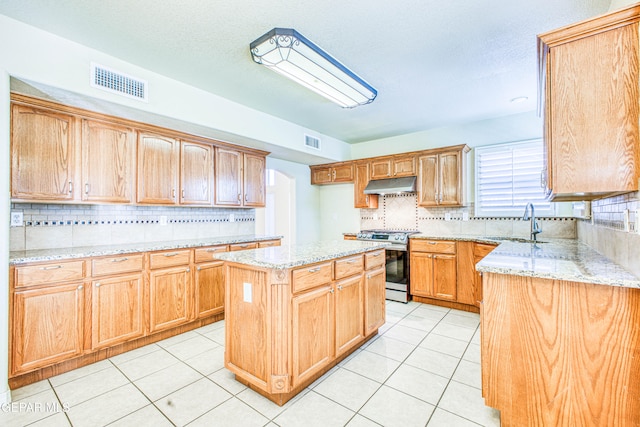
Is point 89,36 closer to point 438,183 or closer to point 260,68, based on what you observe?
point 260,68

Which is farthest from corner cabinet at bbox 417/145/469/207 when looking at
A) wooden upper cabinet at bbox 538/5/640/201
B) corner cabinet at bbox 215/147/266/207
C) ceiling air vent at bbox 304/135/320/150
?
wooden upper cabinet at bbox 538/5/640/201

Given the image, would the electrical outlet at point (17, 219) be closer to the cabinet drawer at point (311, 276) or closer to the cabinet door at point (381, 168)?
the cabinet drawer at point (311, 276)

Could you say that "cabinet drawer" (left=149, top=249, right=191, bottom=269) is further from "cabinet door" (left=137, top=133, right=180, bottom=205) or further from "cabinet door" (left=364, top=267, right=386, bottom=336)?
"cabinet door" (left=364, top=267, right=386, bottom=336)

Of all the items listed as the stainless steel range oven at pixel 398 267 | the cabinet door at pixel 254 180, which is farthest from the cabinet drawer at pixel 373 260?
the cabinet door at pixel 254 180

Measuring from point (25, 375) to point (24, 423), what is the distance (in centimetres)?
57

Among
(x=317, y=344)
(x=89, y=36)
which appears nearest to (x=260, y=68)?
(x=89, y=36)

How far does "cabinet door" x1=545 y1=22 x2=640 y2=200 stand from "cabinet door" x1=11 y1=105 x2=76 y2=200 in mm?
3649

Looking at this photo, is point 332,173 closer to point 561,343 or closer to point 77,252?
point 77,252

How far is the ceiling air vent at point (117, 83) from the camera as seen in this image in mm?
2342

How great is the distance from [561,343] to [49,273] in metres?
3.43

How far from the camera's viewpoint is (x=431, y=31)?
214 cm

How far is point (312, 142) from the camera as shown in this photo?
456 centimetres

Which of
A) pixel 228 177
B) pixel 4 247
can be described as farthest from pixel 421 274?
pixel 4 247

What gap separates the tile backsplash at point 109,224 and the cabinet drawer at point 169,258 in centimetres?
65
